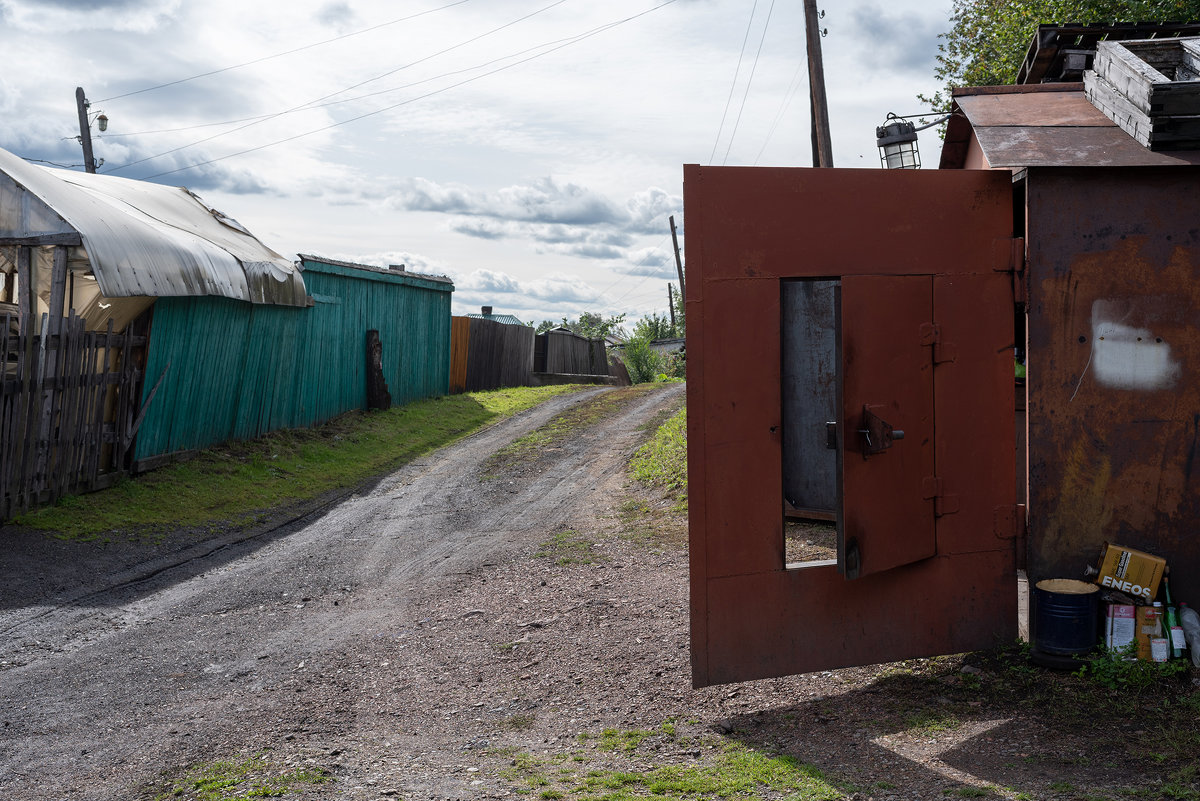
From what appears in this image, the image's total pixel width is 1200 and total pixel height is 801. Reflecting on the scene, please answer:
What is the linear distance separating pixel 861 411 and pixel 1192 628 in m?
2.05

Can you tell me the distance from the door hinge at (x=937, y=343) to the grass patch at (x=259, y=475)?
7625 mm

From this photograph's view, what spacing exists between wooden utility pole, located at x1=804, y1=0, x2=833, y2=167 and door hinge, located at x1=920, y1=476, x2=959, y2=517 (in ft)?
33.0

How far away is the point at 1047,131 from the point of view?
508cm

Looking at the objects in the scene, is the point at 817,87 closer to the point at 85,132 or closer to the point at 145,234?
the point at 145,234

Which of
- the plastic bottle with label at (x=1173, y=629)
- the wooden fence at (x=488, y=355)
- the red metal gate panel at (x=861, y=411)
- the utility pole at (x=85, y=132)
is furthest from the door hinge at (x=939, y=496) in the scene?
the utility pole at (x=85, y=132)

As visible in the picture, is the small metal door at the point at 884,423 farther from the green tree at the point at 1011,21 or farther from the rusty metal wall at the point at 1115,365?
the green tree at the point at 1011,21

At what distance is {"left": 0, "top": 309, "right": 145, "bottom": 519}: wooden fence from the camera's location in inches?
351

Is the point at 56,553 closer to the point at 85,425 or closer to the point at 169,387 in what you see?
the point at 85,425

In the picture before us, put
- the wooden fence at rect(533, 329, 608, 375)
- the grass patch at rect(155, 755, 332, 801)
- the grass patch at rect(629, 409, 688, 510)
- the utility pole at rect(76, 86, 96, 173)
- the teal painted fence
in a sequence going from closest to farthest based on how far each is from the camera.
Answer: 1. the grass patch at rect(155, 755, 332, 801)
2. the grass patch at rect(629, 409, 688, 510)
3. the teal painted fence
4. the utility pole at rect(76, 86, 96, 173)
5. the wooden fence at rect(533, 329, 608, 375)

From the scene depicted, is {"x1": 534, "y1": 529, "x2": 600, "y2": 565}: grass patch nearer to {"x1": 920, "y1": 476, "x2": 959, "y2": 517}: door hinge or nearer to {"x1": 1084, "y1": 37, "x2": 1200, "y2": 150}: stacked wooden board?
{"x1": 920, "y1": 476, "x2": 959, "y2": 517}: door hinge

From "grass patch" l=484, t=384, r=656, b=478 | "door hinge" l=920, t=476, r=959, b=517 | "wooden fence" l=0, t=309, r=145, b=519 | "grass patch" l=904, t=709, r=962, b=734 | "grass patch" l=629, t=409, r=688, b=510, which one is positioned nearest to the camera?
"grass patch" l=904, t=709, r=962, b=734

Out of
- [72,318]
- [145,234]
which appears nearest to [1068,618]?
[72,318]

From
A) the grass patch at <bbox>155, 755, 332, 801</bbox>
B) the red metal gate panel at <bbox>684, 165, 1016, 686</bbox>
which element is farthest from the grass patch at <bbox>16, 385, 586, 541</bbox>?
the red metal gate panel at <bbox>684, 165, 1016, 686</bbox>

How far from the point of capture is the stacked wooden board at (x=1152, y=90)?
15.5 ft
